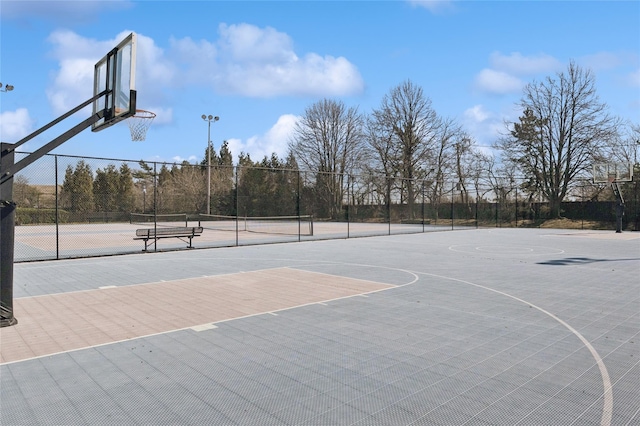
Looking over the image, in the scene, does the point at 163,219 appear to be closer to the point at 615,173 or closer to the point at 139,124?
the point at 139,124

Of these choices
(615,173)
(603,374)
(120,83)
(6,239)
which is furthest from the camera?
(615,173)

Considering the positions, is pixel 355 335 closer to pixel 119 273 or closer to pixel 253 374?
pixel 253 374

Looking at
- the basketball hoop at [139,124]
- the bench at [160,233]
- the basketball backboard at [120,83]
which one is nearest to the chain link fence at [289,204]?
the bench at [160,233]

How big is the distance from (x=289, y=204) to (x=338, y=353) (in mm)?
32963

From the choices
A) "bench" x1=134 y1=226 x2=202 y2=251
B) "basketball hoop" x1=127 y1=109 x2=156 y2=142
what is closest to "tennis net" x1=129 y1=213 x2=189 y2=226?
"bench" x1=134 y1=226 x2=202 y2=251

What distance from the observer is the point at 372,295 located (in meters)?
7.68

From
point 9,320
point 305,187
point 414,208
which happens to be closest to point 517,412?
point 9,320

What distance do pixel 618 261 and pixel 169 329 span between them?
1203 cm

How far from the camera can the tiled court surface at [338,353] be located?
3.34 meters

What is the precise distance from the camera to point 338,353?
4652 mm

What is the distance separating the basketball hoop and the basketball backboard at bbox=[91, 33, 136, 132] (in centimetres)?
209

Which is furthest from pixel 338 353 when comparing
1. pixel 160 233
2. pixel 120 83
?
pixel 160 233

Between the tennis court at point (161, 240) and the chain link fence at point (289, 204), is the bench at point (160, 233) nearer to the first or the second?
the tennis court at point (161, 240)

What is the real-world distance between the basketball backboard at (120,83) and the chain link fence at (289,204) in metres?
18.2
